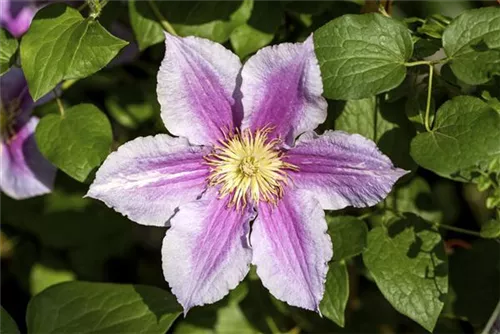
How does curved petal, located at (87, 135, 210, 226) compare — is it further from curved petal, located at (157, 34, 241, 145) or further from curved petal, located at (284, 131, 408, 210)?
curved petal, located at (284, 131, 408, 210)

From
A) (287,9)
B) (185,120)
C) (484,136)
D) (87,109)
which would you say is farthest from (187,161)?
(484,136)

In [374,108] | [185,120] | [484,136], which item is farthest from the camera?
[374,108]

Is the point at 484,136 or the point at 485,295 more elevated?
the point at 484,136

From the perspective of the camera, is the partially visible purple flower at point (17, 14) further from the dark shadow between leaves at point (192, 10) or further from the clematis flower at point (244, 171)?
the clematis flower at point (244, 171)

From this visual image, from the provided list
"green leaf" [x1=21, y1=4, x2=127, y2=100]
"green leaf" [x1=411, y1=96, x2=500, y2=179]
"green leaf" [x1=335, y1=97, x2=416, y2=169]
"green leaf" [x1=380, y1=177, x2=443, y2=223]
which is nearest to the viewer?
"green leaf" [x1=411, y1=96, x2=500, y2=179]

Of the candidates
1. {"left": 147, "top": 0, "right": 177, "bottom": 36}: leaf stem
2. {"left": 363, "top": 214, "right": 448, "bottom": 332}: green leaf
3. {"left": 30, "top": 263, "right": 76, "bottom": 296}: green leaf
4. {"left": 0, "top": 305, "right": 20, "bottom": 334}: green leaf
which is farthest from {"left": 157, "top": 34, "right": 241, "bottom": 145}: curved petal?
{"left": 30, "top": 263, "right": 76, "bottom": 296}: green leaf

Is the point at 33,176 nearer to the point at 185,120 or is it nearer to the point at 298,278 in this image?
the point at 185,120

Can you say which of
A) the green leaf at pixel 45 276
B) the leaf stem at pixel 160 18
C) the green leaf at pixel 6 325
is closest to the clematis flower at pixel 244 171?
the leaf stem at pixel 160 18
